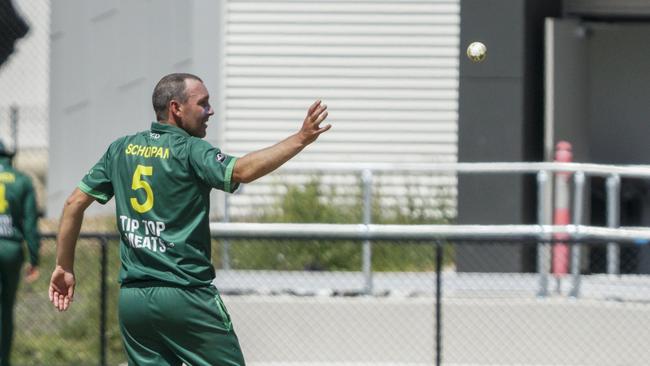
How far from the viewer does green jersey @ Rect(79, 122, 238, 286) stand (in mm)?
6055

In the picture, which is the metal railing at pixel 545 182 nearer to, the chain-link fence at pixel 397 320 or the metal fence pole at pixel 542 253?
the metal fence pole at pixel 542 253

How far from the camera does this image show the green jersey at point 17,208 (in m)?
10.5

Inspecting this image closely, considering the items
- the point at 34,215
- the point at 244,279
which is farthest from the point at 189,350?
the point at 244,279

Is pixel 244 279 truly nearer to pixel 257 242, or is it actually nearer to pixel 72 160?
pixel 257 242

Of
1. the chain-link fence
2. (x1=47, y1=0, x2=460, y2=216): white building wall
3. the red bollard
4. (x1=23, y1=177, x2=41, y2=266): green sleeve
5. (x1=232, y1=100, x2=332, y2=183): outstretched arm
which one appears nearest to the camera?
(x1=232, y1=100, x2=332, y2=183): outstretched arm

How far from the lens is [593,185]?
14.7 m

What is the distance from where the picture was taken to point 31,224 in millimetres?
10500

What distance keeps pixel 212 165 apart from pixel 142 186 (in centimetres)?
39

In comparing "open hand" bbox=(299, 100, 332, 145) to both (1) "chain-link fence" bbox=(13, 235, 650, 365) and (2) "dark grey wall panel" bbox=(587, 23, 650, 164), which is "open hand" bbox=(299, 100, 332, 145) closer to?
(1) "chain-link fence" bbox=(13, 235, 650, 365)

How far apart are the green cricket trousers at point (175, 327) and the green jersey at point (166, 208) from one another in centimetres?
6

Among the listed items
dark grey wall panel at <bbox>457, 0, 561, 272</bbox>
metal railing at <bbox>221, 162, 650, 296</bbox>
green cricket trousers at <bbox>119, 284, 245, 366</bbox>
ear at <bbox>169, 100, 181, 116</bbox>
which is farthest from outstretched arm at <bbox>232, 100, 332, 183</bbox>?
dark grey wall panel at <bbox>457, 0, 561, 272</bbox>

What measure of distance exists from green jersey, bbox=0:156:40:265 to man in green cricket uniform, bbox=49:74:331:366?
4485 mm

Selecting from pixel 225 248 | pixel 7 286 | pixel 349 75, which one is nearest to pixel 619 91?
pixel 349 75

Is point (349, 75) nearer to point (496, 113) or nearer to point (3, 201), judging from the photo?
point (496, 113)
